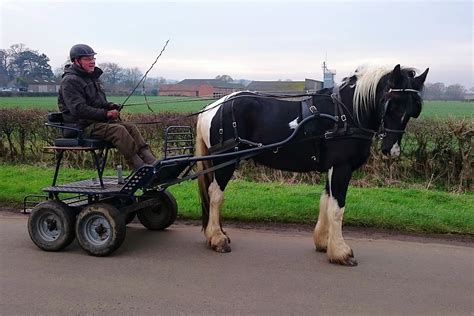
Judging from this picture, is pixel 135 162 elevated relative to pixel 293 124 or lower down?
lower down

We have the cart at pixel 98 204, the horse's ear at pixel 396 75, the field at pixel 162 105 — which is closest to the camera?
the horse's ear at pixel 396 75

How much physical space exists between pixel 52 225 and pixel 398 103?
3.85 m

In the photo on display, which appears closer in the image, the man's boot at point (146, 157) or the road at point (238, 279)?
the road at point (238, 279)

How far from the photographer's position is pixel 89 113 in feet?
16.6

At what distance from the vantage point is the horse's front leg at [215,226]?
5.11 meters

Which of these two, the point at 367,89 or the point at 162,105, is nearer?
the point at 367,89

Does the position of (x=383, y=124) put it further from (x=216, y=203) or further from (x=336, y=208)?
(x=216, y=203)

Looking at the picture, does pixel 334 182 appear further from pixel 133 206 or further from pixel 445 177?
pixel 445 177

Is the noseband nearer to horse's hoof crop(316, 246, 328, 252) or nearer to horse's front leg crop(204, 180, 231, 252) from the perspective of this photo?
horse's hoof crop(316, 246, 328, 252)

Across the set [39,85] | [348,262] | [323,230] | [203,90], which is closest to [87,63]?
[323,230]

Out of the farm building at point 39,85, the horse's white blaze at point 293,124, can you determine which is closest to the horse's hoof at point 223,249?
the horse's white blaze at point 293,124

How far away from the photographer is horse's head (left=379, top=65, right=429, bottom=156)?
4527mm

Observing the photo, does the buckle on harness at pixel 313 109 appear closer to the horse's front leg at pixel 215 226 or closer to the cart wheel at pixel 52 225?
the horse's front leg at pixel 215 226

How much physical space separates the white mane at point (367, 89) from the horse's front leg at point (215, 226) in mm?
1763
